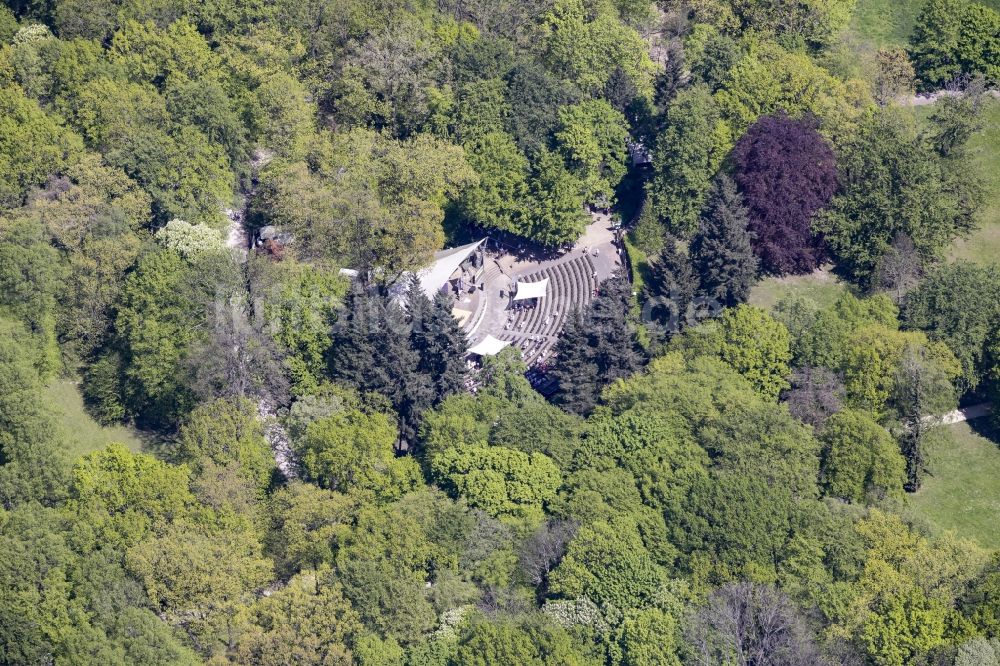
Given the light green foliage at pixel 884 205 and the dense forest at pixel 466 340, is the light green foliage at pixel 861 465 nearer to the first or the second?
the dense forest at pixel 466 340

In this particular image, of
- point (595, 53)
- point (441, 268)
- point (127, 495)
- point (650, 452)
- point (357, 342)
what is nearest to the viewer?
point (127, 495)

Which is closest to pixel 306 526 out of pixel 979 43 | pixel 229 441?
pixel 229 441

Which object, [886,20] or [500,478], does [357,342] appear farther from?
[886,20]

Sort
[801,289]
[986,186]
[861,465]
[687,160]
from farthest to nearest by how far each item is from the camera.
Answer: [986,186] < [687,160] < [801,289] < [861,465]

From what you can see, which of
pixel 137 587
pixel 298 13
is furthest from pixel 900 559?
pixel 298 13

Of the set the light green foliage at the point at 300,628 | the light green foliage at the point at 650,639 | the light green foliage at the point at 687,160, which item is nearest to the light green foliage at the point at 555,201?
the light green foliage at the point at 687,160
